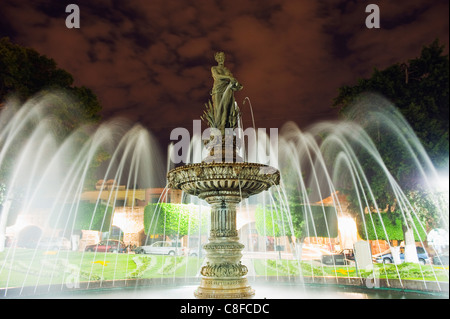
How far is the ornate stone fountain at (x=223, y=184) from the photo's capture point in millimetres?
7457

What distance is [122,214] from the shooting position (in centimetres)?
4828

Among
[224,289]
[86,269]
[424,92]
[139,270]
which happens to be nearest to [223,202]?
[224,289]

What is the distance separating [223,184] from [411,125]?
1720 centimetres

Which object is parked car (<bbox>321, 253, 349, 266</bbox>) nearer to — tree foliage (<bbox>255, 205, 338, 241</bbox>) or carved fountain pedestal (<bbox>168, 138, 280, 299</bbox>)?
tree foliage (<bbox>255, 205, 338, 241</bbox>)

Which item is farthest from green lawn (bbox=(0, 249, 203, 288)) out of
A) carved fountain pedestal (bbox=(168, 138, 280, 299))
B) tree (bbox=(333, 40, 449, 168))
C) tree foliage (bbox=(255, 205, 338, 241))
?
A: tree (bbox=(333, 40, 449, 168))

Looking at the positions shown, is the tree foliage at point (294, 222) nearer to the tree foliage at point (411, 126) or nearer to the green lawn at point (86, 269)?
the tree foliage at point (411, 126)

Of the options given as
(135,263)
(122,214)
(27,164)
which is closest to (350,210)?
(135,263)

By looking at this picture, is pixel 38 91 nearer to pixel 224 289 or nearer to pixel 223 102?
pixel 223 102

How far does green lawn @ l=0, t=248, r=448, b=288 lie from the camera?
1305 cm

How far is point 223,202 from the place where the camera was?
8305mm

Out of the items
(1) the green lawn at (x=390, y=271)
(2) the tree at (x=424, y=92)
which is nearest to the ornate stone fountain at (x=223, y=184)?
(1) the green lawn at (x=390, y=271)

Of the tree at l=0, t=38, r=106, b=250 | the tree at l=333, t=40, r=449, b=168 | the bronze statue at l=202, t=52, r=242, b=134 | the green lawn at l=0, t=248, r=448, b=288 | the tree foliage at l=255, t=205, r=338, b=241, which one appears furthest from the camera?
the tree foliage at l=255, t=205, r=338, b=241

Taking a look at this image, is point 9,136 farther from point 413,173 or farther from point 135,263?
point 413,173

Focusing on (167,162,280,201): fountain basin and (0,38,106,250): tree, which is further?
(0,38,106,250): tree
